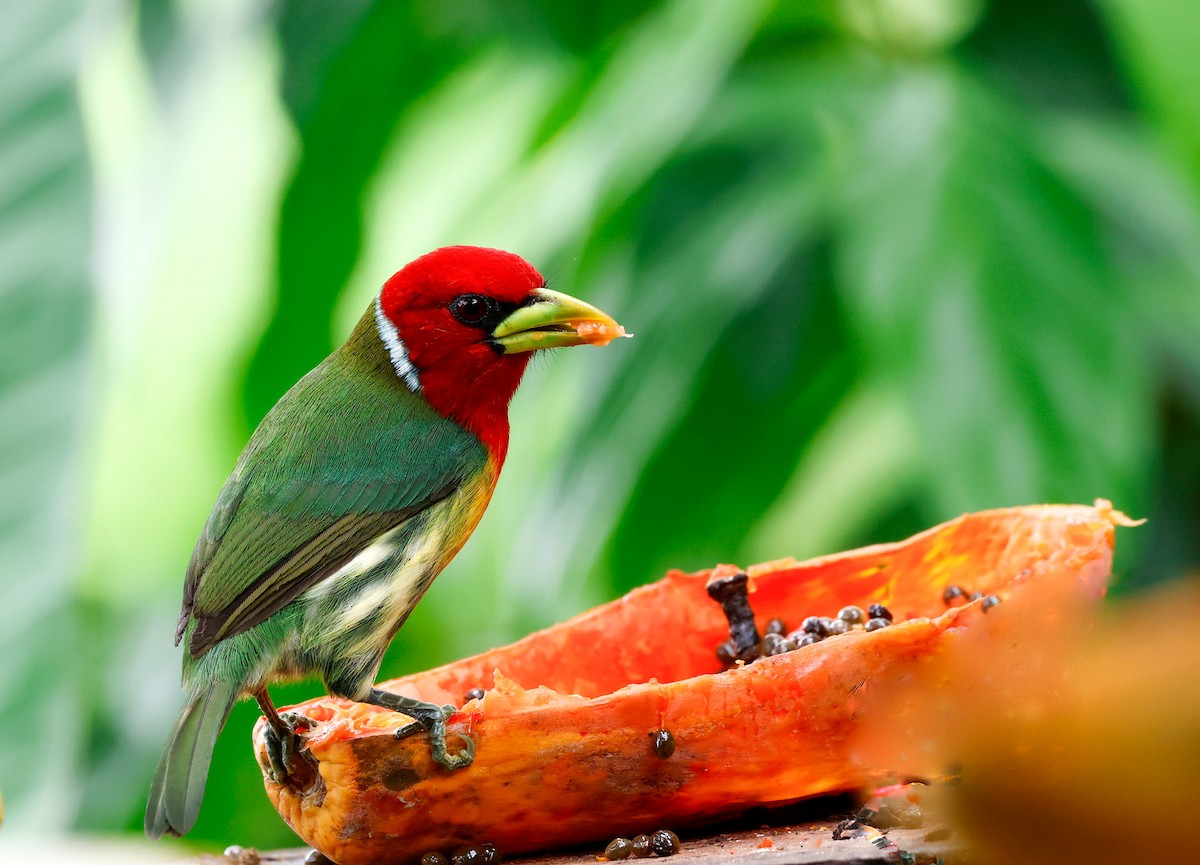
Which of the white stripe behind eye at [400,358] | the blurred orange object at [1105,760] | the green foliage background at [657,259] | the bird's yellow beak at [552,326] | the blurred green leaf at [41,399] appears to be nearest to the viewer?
the blurred orange object at [1105,760]

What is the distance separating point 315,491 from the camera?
5.27 ft

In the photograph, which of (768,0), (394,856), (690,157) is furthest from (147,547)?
(394,856)

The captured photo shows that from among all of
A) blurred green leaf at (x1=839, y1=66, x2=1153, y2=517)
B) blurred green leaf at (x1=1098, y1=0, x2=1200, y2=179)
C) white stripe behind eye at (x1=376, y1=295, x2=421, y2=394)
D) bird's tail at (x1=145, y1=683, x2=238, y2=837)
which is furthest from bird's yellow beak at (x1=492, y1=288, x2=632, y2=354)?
blurred green leaf at (x1=1098, y1=0, x2=1200, y2=179)

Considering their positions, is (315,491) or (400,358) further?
(400,358)

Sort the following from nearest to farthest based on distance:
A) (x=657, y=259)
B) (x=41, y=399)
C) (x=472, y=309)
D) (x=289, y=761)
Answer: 1. (x=289, y=761)
2. (x=472, y=309)
3. (x=41, y=399)
4. (x=657, y=259)

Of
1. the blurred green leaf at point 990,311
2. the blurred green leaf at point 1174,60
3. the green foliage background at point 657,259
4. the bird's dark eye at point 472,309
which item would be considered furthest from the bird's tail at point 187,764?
the blurred green leaf at point 1174,60

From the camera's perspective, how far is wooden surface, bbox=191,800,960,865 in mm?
1278

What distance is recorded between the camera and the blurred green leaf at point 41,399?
2010mm

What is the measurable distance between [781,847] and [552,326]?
651 millimetres

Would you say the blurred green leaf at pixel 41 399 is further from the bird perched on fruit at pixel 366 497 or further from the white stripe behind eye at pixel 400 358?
the white stripe behind eye at pixel 400 358

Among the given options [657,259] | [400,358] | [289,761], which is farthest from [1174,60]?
[289,761]

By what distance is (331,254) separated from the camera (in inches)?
113

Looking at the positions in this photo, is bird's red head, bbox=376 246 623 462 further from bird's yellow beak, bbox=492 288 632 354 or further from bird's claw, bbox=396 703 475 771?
bird's claw, bbox=396 703 475 771

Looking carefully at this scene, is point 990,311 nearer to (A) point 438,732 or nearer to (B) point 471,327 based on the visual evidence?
(B) point 471,327
